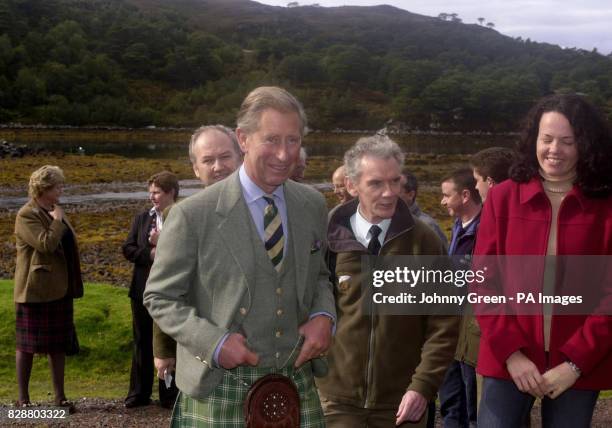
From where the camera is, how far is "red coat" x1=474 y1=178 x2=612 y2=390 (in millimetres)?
2992

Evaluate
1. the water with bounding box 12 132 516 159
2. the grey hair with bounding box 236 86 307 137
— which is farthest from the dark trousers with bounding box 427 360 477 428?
the water with bounding box 12 132 516 159

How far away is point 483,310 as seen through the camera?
3215 millimetres

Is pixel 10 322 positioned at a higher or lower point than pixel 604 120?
lower

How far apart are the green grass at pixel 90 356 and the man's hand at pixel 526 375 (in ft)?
17.8

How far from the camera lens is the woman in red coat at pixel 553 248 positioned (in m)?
3.01

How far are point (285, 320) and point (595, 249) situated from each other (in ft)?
4.18

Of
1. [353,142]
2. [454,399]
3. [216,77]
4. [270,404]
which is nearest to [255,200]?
[270,404]

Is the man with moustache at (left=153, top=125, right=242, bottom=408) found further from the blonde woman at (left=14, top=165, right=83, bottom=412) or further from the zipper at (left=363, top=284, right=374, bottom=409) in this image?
the blonde woman at (left=14, top=165, right=83, bottom=412)

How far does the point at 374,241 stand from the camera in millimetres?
3549

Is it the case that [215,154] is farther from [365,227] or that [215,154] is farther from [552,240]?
[552,240]

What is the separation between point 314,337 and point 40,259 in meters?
4.39

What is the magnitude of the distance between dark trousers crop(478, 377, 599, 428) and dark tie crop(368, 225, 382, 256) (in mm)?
760

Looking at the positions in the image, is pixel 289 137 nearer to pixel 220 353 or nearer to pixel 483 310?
pixel 220 353

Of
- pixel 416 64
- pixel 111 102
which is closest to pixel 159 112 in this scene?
pixel 111 102
